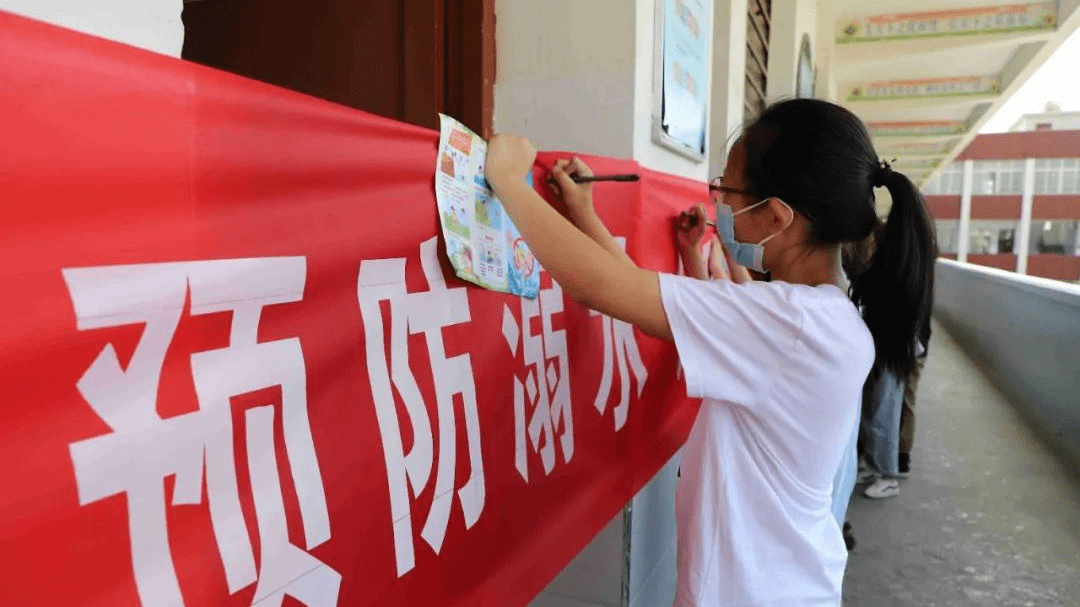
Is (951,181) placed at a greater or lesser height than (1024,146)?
lesser

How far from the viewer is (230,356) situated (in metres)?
0.68

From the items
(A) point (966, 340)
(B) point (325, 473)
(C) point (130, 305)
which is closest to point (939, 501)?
(B) point (325, 473)

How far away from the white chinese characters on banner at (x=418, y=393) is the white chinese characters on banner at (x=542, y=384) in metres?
Result: 0.14

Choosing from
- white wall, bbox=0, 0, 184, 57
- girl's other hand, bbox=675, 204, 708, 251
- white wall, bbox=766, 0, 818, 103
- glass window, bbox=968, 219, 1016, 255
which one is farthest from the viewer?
glass window, bbox=968, 219, 1016, 255

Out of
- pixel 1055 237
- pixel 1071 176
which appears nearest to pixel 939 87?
pixel 1055 237

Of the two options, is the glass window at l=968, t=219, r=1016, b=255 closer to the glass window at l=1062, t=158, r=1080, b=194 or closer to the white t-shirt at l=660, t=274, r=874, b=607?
the glass window at l=1062, t=158, r=1080, b=194

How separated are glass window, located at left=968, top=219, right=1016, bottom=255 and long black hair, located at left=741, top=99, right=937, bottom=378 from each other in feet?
89.3

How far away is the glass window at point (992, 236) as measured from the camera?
24.0m

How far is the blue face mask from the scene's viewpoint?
1.24 m

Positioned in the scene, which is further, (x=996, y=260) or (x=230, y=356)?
(x=996, y=260)

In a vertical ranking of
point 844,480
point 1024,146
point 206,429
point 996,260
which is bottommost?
point 844,480

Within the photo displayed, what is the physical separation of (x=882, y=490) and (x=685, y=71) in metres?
2.51

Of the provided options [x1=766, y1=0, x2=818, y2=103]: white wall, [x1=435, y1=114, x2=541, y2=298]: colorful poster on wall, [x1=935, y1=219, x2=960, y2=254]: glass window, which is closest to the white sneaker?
[x1=766, y1=0, x2=818, y2=103]: white wall

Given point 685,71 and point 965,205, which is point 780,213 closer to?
point 685,71
